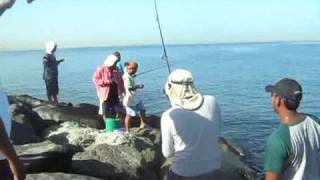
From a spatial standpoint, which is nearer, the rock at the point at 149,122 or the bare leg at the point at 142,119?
the bare leg at the point at 142,119

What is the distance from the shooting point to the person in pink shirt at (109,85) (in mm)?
11648

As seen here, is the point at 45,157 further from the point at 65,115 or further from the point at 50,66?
the point at 50,66

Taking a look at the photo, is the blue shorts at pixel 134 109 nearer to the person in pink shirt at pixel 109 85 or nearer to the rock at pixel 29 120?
the person in pink shirt at pixel 109 85

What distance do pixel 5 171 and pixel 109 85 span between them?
23.5 ft

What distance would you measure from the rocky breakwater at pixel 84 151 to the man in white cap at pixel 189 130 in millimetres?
2527

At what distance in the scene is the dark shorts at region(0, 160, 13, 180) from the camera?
445cm

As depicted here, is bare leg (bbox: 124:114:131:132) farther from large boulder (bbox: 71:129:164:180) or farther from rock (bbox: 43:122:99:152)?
large boulder (bbox: 71:129:164:180)

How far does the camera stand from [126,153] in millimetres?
9414

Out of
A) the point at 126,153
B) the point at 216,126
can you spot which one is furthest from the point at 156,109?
the point at 216,126

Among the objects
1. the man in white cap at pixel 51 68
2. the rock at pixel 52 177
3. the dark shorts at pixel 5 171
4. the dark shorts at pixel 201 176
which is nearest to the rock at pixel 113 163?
the rock at pixel 52 177

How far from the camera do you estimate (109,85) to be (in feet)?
38.2

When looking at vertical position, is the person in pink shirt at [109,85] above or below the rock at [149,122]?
above

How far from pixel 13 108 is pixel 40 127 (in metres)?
0.77

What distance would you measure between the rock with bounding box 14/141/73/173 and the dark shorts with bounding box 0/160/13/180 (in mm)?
3469
